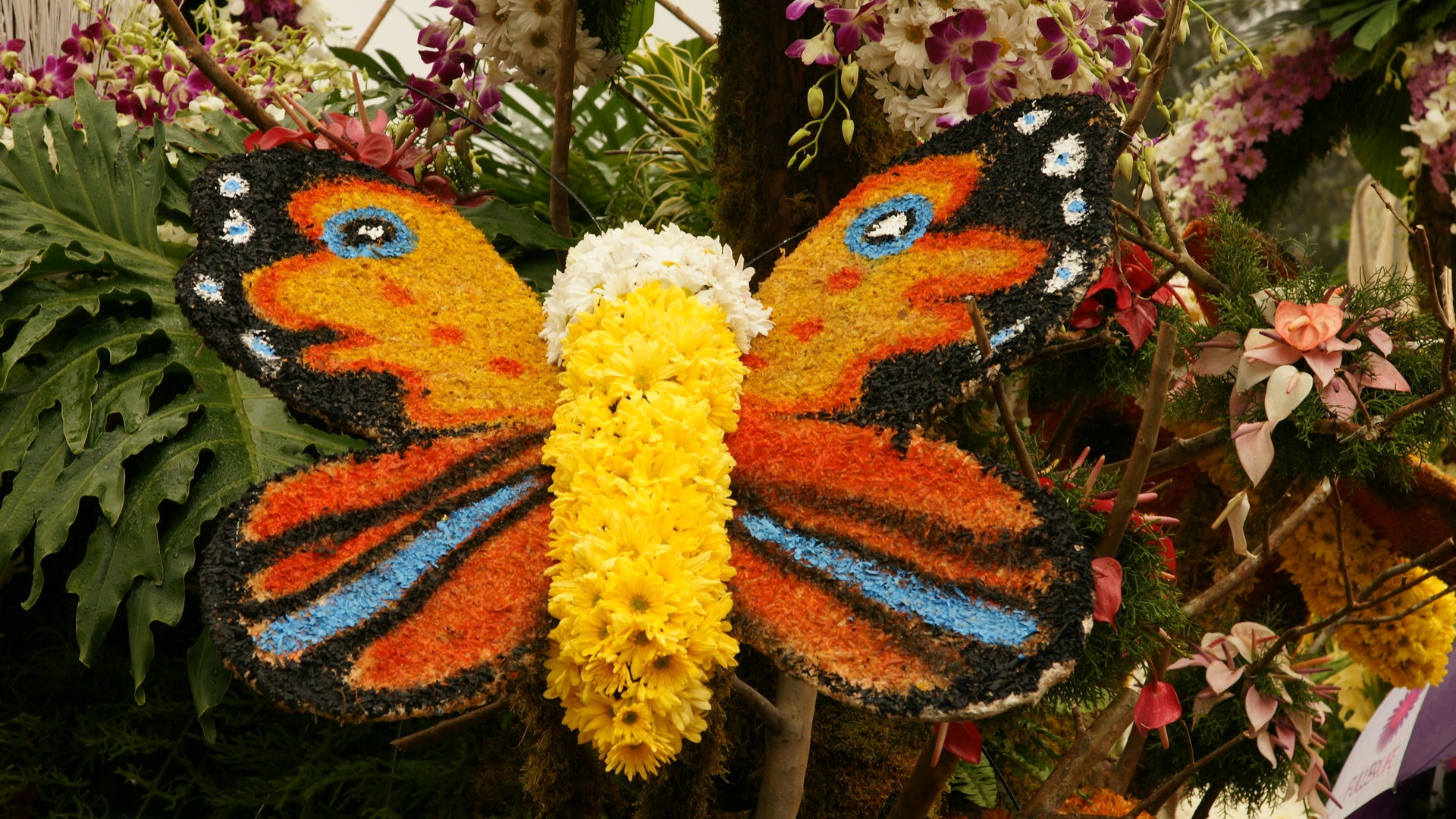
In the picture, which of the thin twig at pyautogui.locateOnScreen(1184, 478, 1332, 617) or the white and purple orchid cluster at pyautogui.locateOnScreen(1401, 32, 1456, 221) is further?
the white and purple orchid cluster at pyautogui.locateOnScreen(1401, 32, 1456, 221)

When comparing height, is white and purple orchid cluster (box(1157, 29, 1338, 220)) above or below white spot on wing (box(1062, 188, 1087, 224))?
below

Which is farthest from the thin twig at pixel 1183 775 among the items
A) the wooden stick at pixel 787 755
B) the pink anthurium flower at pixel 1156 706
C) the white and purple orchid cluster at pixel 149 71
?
the white and purple orchid cluster at pixel 149 71

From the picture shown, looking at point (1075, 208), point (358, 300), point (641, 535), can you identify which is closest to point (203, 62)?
point (358, 300)

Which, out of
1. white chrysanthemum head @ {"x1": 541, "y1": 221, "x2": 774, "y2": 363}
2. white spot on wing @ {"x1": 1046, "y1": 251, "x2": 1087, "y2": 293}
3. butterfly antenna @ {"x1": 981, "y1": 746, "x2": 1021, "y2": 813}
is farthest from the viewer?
butterfly antenna @ {"x1": 981, "y1": 746, "x2": 1021, "y2": 813}

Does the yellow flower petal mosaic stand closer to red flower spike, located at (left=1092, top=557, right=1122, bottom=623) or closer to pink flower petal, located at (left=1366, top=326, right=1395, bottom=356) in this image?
red flower spike, located at (left=1092, top=557, right=1122, bottom=623)

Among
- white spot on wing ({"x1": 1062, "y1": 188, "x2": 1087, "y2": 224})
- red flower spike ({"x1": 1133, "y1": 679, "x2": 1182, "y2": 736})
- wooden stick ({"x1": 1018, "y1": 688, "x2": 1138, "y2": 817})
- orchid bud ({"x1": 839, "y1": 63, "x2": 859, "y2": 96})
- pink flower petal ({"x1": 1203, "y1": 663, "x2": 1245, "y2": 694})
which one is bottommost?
wooden stick ({"x1": 1018, "y1": 688, "x2": 1138, "y2": 817})

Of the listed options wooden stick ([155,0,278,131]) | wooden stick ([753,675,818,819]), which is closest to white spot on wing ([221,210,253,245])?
wooden stick ([155,0,278,131])

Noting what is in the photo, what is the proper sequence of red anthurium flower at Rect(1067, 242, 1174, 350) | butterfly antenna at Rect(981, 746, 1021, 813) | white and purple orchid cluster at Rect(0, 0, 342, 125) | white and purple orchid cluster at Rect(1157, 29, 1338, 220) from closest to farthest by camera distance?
red anthurium flower at Rect(1067, 242, 1174, 350)
butterfly antenna at Rect(981, 746, 1021, 813)
white and purple orchid cluster at Rect(0, 0, 342, 125)
white and purple orchid cluster at Rect(1157, 29, 1338, 220)

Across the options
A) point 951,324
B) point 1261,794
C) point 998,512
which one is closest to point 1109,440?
point 1261,794
